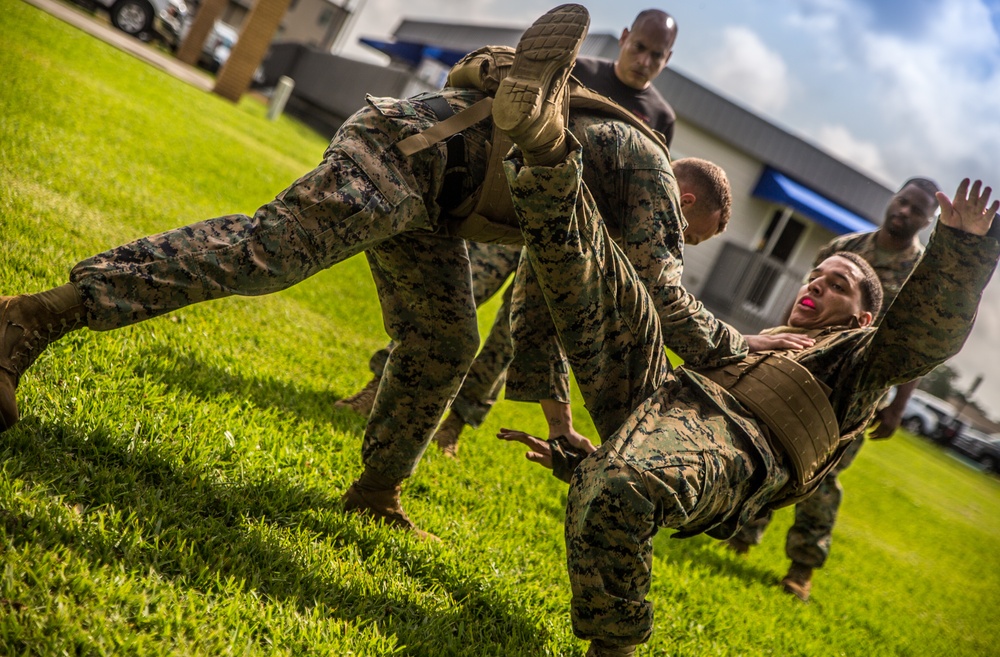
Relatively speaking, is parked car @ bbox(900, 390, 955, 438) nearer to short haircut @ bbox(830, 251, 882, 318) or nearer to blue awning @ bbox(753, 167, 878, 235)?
blue awning @ bbox(753, 167, 878, 235)

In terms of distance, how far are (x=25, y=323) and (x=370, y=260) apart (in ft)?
3.92

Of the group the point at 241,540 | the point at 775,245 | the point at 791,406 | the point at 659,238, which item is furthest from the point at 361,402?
the point at 775,245

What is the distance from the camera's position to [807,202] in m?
20.7

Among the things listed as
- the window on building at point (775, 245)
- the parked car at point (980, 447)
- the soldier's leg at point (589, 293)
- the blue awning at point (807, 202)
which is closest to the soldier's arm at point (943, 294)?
the soldier's leg at point (589, 293)

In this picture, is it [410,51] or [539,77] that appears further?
[410,51]

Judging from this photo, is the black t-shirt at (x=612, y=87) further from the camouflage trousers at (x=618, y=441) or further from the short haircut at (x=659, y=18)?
the camouflage trousers at (x=618, y=441)

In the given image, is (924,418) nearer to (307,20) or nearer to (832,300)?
(832,300)

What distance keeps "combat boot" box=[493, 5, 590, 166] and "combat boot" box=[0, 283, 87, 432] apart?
1.25 m

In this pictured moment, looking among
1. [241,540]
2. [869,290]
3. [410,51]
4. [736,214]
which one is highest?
[410,51]

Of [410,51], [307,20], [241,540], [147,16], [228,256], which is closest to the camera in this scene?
[228,256]

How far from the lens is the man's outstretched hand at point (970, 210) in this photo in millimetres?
2389

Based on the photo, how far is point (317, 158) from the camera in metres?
17.7

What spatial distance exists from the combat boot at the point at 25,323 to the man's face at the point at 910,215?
4.67 metres

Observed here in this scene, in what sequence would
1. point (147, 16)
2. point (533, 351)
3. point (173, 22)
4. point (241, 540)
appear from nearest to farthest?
point (241, 540), point (533, 351), point (147, 16), point (173, 22)
